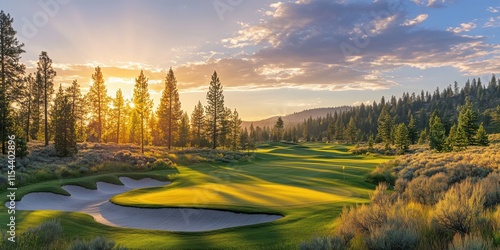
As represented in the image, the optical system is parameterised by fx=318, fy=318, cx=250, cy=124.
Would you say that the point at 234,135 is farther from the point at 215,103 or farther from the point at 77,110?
the point at 77,110

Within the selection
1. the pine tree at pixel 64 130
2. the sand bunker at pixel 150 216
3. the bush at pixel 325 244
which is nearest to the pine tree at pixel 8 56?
the pine tree at pixel 64 130

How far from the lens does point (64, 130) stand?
125 feet

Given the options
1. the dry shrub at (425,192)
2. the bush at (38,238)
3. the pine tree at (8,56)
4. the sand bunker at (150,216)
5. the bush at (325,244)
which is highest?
the pine tree at (8,56)

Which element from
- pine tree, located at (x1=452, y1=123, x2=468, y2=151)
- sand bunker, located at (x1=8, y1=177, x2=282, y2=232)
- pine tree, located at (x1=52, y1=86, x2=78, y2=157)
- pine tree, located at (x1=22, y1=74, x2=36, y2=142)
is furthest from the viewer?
pine tree, located at (x1=452, y1=123, x2=468, y2=151)

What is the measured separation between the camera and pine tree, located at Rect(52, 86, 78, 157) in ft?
122

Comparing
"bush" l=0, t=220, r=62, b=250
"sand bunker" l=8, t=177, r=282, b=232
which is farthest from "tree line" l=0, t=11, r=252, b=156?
"bush" l=0, t=220, r=62, b=250

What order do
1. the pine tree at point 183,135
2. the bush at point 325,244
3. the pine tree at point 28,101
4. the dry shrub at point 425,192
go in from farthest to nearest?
the pine tree at point 183,135, the pine tree at point 28,101, the dry shrub at point 425,192, the bush at point 325,244

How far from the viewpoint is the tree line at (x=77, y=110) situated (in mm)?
38375

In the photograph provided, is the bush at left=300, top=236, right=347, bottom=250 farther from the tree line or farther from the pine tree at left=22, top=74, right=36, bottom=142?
the pine tree at left=22, top=74, right=36, bottom=142

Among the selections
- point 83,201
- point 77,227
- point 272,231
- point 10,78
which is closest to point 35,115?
point 10,78

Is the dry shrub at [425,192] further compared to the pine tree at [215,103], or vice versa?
the pine tree at [215,103]

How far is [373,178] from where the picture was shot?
89.1ft

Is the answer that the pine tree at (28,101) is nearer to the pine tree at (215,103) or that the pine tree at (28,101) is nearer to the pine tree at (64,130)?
the pine tree at (64,130)

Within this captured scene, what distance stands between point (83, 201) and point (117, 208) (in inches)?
241
